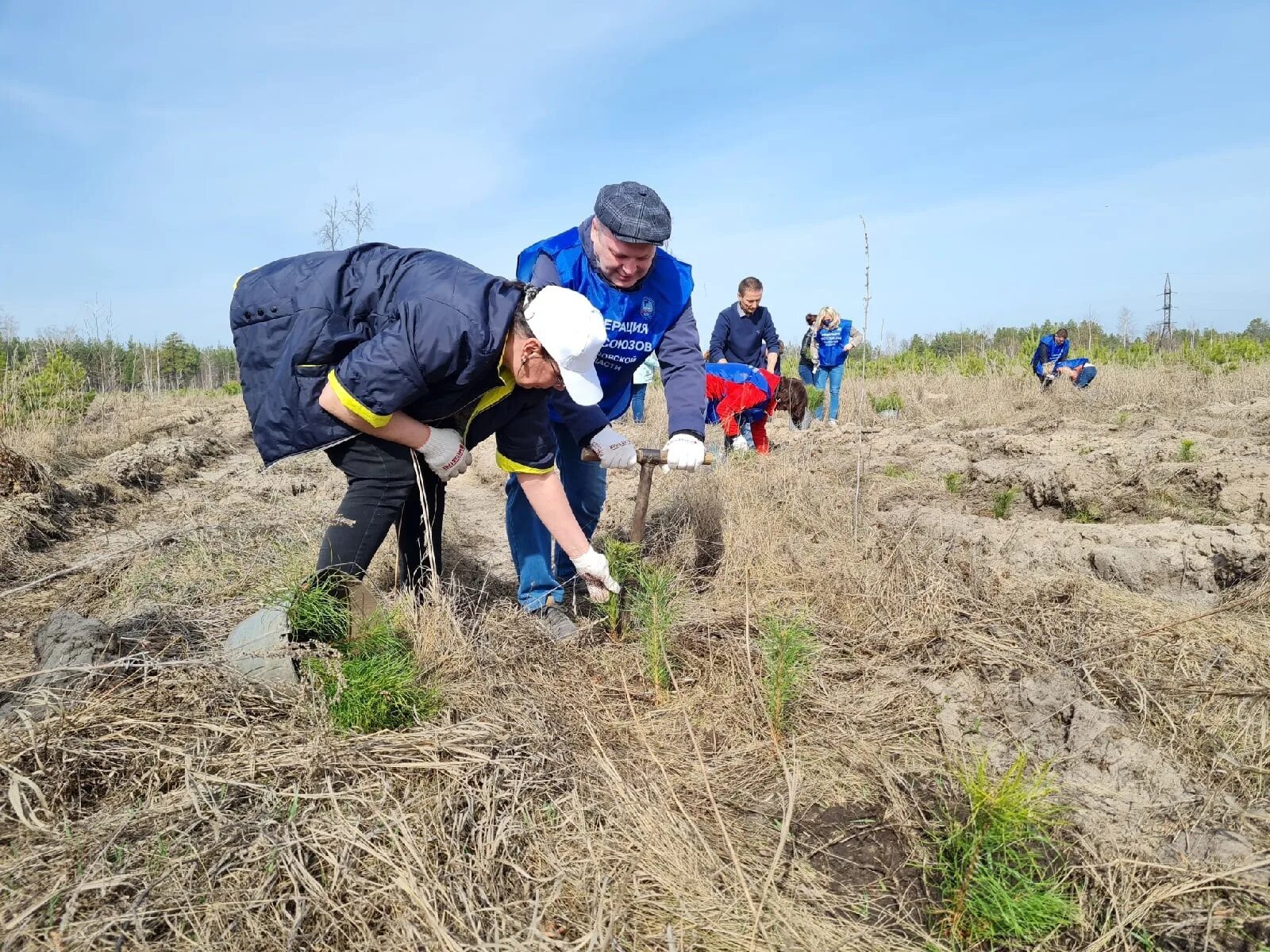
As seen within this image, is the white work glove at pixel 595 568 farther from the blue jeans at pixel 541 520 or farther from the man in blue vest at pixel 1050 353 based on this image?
the man in blue vest at pixel 1050 353

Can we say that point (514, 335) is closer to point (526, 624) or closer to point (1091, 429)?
point (526, 624)

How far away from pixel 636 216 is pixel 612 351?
0.68 m

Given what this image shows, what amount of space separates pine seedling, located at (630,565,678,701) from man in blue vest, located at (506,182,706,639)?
369 millimetres

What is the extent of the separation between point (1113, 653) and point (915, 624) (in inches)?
27.1

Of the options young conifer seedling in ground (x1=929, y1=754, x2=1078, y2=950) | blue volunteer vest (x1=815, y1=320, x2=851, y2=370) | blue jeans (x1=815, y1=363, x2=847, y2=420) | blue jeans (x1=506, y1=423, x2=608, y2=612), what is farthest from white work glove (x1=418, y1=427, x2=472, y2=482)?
blue jeans (x1=815, y1=363, x2=847, y2=420)

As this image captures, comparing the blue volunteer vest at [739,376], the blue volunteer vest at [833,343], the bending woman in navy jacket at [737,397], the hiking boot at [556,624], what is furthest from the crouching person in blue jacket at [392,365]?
the blue volunteer vest at [833,343]

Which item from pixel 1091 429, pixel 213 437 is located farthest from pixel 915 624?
pixel 213 437

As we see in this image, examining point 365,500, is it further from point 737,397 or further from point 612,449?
point 737,397

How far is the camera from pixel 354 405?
2.43 m

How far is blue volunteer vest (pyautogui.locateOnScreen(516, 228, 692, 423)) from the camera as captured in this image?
3275mm

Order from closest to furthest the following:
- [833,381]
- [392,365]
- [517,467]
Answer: [392,365], [517,467], [833,381]

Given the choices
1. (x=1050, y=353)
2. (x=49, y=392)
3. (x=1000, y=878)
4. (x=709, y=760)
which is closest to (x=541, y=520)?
(x=709, y=760)

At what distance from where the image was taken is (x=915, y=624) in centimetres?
314

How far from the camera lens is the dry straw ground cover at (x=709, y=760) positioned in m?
1.67
